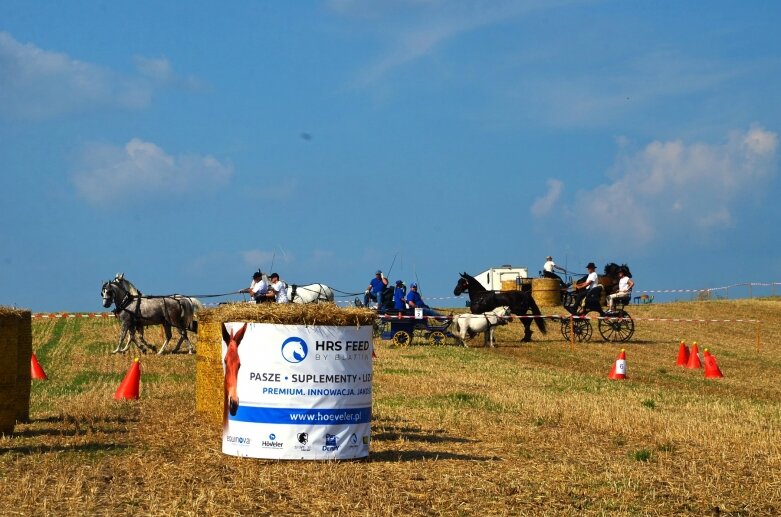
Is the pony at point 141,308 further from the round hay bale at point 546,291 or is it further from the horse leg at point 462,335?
the round hay bale at point 546,291

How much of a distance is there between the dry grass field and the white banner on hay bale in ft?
0.69

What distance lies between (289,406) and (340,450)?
71cm

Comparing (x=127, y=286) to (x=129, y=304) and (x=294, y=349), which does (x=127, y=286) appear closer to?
(x=129, y=304)

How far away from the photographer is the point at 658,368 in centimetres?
2816

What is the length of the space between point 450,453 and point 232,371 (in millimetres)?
2656

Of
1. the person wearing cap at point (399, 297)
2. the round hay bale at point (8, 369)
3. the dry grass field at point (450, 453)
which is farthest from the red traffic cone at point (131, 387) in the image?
the person wearing cap at point (399, 297)

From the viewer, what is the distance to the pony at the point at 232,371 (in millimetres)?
11937

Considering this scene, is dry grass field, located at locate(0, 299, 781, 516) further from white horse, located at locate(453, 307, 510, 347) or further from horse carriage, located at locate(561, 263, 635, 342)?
horse carriage, located at locate(561, 263, 635, 342)

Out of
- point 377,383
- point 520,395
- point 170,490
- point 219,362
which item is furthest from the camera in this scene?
point 377,383

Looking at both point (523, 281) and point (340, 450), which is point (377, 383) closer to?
point (340, 450)

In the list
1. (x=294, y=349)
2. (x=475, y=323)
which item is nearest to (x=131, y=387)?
(x=294, y=349)

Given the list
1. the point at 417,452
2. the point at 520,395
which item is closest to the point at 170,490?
the point at 417,452

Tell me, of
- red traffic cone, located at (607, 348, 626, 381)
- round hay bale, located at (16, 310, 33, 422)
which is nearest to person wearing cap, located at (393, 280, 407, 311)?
red traffic cone, located at (607, 348, 626, 381)

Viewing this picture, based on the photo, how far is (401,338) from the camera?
34.2 meters
